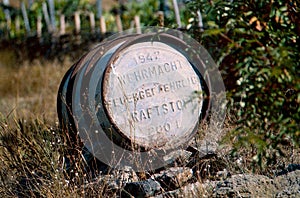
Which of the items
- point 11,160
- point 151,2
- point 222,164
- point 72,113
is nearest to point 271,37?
point 222,164

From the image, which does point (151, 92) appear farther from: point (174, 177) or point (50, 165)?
point (50, 165)

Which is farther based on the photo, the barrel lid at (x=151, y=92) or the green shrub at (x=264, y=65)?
the barrel lid at (x=151, y=92)

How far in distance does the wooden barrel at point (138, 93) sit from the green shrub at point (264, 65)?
1.04 meters

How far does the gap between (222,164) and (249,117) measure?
3.65 feet

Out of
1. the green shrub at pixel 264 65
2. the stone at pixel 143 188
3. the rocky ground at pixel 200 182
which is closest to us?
the green shrub at pixel 264 65

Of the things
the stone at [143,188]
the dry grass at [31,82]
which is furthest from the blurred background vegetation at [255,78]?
the dry grass at [31,82]

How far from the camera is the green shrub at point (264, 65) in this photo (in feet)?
9.36

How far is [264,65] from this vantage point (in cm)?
286

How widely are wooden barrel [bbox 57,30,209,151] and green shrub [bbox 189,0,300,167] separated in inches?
41.0

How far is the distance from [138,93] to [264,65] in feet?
5.02

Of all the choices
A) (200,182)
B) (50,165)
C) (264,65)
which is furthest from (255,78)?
(50,165)

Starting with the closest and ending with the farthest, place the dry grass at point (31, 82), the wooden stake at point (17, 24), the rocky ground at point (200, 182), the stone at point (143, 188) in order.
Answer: the rocky ground at point (200, 182) < the stone at point (143, 188) < the dry grass at point (31, 82) < the wooden stake at point (17, 24)

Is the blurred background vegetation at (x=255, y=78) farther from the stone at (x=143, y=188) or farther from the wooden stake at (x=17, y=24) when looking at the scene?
the wooden stake at (x=17, y=24)

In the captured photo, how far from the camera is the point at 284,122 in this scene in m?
2.89
